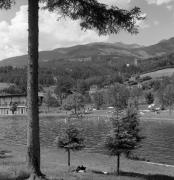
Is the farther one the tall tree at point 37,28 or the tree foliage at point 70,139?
the tree foliage at point 70,139

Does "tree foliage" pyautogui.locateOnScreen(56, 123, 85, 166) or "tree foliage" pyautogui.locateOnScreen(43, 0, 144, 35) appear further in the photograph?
"tree foliage" pyautogui.locateOnScreen(56, 123, 85, 166)

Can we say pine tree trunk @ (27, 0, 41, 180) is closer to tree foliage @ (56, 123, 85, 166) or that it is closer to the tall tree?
the tall tree

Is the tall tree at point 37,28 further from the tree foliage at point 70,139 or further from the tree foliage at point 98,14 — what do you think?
the tree foliage at point 70,139

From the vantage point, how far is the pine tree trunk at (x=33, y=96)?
14.4 meters

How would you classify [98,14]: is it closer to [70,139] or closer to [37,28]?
[37,28]

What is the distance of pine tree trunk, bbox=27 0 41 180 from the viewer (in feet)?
47.2

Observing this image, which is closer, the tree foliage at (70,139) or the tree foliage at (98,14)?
the tree foliage at (98,14)

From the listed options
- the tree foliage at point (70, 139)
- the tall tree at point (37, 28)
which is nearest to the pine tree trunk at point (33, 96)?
the tall tree at point (37, 28)

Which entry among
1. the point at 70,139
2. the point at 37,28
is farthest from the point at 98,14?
the point at 70,139

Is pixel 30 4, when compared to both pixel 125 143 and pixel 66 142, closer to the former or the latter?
pixel 125 143

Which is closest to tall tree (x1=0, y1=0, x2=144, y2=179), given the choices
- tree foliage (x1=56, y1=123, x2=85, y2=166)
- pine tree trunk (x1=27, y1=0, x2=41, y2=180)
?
pine tree trunk (x1=27, y1=0, x2=41, y2=180)

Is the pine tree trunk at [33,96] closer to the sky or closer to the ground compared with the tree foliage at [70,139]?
closer to the sky

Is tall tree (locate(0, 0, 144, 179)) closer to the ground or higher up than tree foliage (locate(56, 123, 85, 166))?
higher up

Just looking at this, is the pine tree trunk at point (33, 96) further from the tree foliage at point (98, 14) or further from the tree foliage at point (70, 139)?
the tree foliage at point (70, 139)
